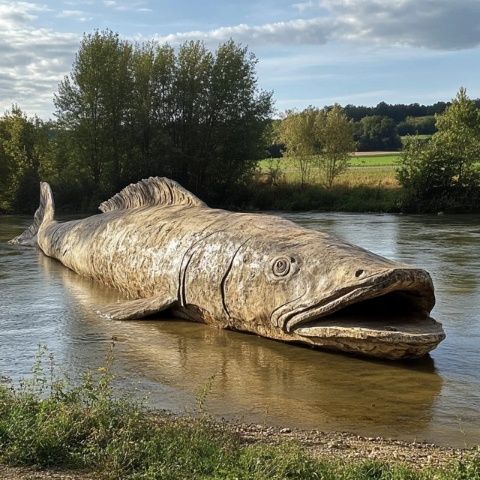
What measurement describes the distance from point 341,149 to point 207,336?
1487 inches

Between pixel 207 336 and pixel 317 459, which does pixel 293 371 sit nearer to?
pixel 207 336

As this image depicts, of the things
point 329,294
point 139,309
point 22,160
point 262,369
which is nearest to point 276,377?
point 262,369

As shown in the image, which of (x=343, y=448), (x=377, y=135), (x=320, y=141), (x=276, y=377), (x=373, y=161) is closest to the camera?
(x=343, y=448)

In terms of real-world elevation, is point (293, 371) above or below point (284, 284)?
below

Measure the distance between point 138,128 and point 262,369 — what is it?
3379 centimetres

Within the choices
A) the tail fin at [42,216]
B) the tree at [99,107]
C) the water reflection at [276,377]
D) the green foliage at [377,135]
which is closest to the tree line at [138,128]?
the tree at [99,107]

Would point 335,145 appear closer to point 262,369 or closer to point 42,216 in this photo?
point 42,216

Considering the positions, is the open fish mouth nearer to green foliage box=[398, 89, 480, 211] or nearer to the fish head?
the fish head

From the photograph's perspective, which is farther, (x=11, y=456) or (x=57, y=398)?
(x=57, y=398)

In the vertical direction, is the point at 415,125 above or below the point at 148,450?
above

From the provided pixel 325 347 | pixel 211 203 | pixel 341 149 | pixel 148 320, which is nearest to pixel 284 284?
pixel 325 347

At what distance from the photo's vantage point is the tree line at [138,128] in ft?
126

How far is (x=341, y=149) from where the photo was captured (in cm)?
4509

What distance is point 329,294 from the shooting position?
7211mm
